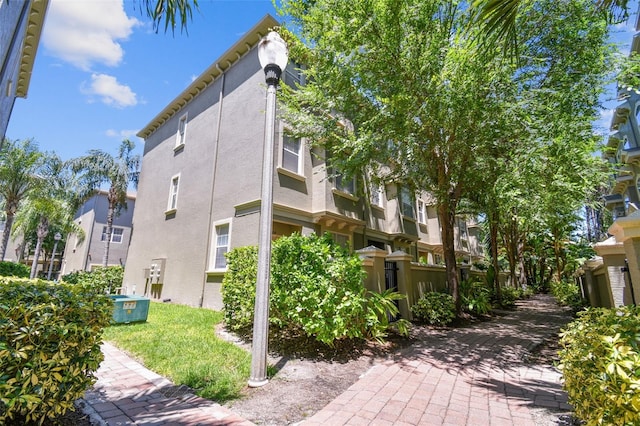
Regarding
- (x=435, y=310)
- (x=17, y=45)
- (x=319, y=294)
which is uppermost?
(x=17, y=45)

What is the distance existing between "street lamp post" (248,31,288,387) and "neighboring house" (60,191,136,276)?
25315mm

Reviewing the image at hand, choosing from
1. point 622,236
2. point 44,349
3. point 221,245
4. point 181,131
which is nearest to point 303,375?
point 44,349

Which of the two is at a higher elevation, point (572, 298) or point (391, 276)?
point (391, 276)

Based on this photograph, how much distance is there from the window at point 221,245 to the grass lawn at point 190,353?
300cm

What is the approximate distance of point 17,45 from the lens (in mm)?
6582

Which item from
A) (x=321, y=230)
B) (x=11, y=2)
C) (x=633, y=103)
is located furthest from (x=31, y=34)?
(x=633, y=103)

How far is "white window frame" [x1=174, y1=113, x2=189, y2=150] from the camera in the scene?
1519cm

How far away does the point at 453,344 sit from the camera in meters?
7.24

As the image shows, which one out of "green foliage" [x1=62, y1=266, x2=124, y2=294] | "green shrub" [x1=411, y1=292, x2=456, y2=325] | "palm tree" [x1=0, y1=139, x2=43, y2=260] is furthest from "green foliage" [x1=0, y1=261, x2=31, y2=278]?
"green shrub" [x1=411, y1=292, x2=456, y2=325]

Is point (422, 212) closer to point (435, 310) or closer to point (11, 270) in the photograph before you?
point (435, 310)

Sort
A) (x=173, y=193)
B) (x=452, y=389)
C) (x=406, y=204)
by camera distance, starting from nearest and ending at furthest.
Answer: (x=452, y=389) < (x=173, y=193) < (x=406, y=204)

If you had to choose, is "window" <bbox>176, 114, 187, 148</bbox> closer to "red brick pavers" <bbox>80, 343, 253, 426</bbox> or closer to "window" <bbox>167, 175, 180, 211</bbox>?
"window" <bbox>167, 175, 180, 211</bbox>

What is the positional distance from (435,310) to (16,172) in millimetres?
24247

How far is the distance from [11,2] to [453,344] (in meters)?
10.7
